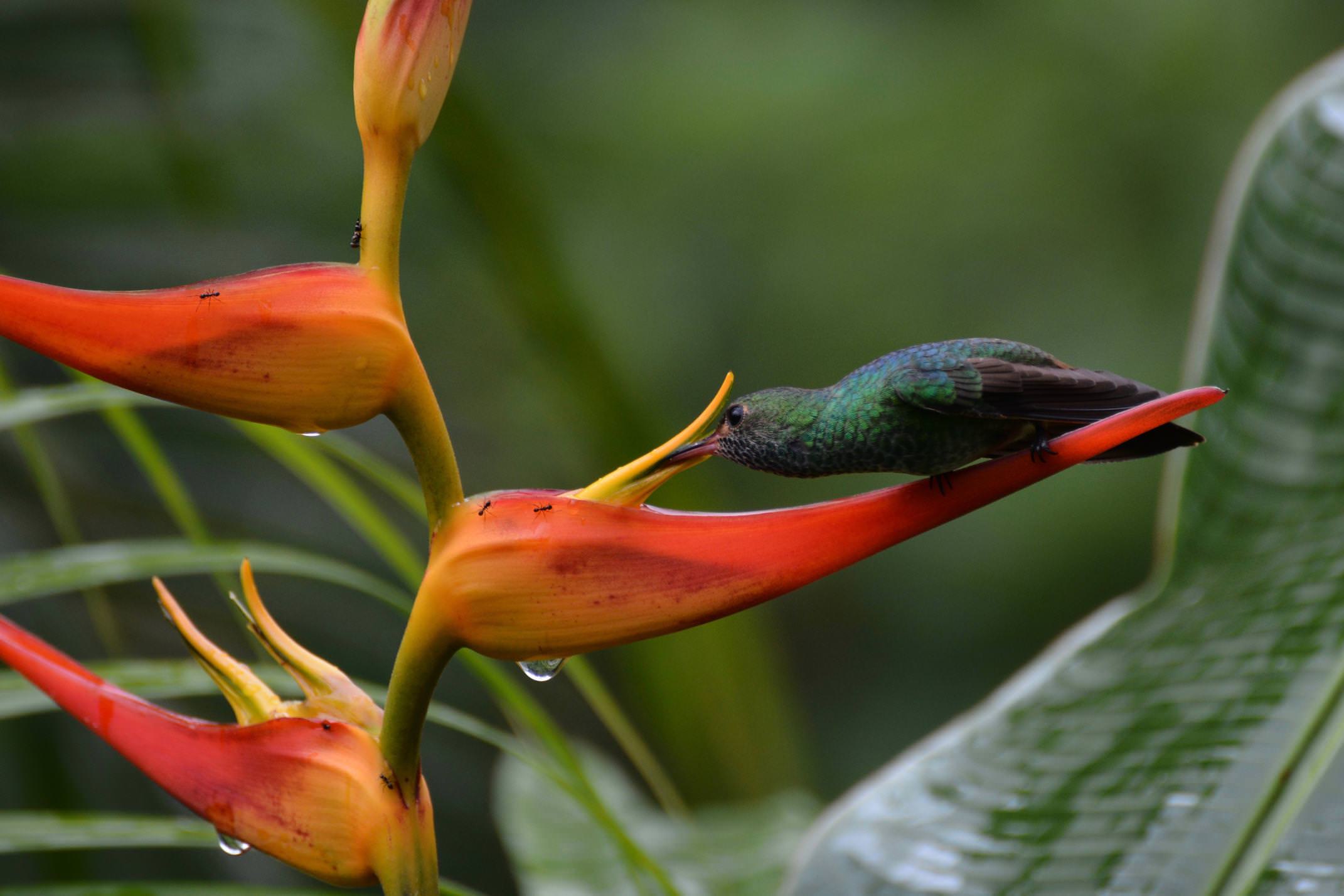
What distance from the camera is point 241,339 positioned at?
28 cm

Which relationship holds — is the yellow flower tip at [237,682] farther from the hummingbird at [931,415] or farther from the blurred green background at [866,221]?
the blurred green background at [866,221]

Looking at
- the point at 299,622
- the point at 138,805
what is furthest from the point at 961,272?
the point at 138,805

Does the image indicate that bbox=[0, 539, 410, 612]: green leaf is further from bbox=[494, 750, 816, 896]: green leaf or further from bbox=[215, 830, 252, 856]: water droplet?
bbox=[494, 750, 816, 896]: green leaf

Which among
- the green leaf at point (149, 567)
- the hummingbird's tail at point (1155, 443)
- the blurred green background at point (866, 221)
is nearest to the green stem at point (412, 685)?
the green leaf at point (149, 567)

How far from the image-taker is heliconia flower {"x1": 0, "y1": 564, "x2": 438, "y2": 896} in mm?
304

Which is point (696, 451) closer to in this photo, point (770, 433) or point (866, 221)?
point (770, 433)

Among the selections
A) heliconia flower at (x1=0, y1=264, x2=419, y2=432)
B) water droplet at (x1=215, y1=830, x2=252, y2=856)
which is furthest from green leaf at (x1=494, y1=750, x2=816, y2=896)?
heliconia flower at (x1=0, y1=264, x2=419, y2=432)

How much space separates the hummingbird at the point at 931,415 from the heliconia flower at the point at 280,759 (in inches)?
4.9

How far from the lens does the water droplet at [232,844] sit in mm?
321

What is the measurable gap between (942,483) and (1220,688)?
0.25 m

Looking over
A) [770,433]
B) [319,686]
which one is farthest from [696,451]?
[319,686]

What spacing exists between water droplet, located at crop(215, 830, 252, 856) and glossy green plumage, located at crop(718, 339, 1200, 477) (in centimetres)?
19

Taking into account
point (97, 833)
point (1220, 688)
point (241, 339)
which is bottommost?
point (97, 833)

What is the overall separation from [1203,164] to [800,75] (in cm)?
79
